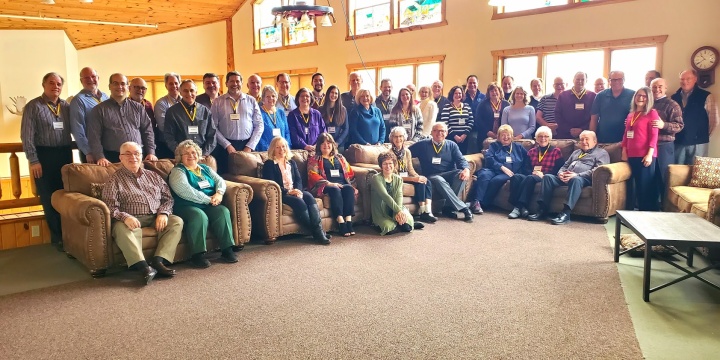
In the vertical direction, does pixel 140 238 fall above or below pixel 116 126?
below

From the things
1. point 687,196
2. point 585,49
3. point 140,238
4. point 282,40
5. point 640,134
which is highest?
point 282,40

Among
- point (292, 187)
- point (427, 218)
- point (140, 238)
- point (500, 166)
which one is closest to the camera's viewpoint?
point (140, 238)

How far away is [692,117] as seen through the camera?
6.01 m

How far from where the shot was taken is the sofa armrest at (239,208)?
4480 millimetres

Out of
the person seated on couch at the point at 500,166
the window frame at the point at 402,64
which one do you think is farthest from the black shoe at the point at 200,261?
the window frame at the point at 402,64

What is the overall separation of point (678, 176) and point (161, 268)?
17.1ft

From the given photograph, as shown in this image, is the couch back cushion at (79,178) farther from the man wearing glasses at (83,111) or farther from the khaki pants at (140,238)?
the khaki pants at (140,238)

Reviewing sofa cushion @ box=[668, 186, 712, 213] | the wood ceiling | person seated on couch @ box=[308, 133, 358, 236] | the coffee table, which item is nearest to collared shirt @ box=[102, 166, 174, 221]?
person seated on couch @ box=[308, 133, 358, 236]

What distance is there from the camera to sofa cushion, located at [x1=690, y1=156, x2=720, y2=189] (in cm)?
523

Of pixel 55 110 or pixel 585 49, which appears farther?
pixel 585 49

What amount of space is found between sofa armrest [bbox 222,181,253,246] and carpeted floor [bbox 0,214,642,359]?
176 millimetres

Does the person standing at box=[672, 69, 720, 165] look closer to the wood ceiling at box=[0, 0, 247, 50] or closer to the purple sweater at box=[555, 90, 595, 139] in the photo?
the purple sweater at box=[555, 90, 595, 139]

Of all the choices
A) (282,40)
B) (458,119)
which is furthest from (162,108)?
(282,40)

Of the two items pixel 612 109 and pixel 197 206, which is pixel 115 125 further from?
pixel 612 109
